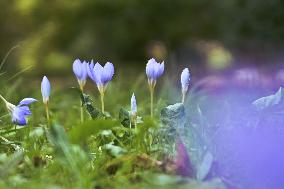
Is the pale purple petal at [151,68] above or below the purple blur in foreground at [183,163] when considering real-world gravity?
above

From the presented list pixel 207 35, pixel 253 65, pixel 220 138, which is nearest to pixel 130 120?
pixel 220 138

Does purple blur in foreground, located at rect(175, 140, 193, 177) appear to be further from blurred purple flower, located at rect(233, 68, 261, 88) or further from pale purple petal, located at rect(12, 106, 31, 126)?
blurred purple flower, located at rect(233, 68, 261, 88)

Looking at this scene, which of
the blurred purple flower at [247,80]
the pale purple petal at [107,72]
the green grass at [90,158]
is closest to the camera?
the green grass at [90,158]

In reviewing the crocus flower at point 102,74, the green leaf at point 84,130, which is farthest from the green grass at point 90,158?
the crocus flower at point 102,74

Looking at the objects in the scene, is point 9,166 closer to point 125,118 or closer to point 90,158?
point 90,158

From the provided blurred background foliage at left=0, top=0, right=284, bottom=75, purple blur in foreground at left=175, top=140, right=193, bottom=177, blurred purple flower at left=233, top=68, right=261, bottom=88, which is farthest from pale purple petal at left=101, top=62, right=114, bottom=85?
blurred background foliage at left=0, top=0, right=284, bottom=75

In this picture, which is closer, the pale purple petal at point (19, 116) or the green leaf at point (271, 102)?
the pale purple petal at point (19, 116)

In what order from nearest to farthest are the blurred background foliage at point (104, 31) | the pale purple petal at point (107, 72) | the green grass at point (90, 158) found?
the green grass at point (90, 158) → the pale purple petal at point (107, 72) → the blurred background foliage at point (104, 31)

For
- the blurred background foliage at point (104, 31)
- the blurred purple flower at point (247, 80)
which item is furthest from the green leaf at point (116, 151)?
the blurred background foliage at point (104, 31)

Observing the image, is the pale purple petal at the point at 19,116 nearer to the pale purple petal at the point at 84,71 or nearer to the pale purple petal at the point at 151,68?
the pale purple petal at the point at 84,71

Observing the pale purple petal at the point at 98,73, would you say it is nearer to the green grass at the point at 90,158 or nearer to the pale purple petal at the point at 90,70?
Result: the pale purple petal at the point at 90,70

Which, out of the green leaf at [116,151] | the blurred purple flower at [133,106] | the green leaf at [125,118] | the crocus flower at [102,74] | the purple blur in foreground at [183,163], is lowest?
the purple blur in foreground at [183,163]
